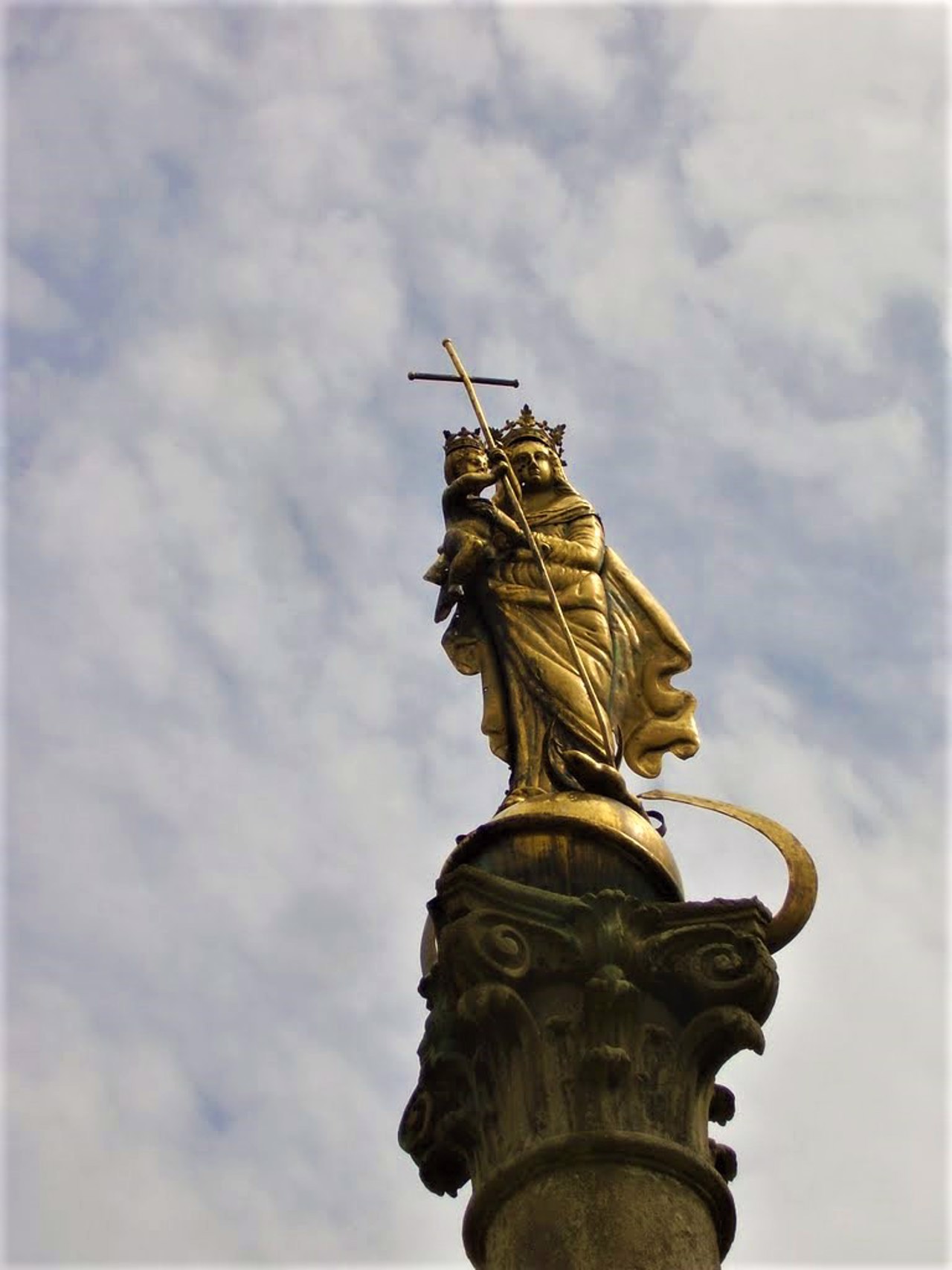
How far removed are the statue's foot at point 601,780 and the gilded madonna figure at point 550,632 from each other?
21 cm

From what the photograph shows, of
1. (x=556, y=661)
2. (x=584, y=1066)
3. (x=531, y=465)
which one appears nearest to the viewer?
(x=584, y=1066)

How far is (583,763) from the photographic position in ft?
39.3

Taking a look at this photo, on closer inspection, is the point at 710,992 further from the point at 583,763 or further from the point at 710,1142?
Result: the point at 583,763

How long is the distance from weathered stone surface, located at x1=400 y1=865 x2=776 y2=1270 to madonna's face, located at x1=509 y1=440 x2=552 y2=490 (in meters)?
4.38

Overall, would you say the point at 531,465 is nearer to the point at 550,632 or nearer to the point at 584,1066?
the point at 550,632

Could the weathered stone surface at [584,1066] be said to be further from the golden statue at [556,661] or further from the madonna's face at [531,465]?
the madonna's face at [531,465]

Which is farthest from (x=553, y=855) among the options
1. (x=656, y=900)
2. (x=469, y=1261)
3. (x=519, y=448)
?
(x=519, y=448)

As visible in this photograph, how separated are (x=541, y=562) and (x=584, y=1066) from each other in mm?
4379

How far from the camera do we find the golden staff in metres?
12.6

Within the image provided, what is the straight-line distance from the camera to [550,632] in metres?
13.1

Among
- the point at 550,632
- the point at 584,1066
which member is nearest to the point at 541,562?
the point at 550,632

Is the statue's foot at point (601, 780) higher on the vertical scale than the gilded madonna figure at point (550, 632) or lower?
lower

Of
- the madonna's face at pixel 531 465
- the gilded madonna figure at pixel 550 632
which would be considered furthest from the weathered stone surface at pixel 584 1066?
the madonna's face at pixel 531 465

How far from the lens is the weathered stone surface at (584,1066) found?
9.62 meters
